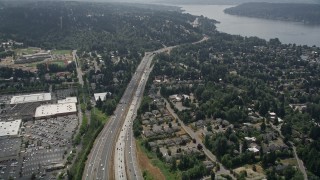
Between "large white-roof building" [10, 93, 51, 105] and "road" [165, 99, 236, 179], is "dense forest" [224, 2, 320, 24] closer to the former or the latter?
"road" [165, 99, 236, 179]

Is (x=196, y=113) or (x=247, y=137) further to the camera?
(x=196, y=113)

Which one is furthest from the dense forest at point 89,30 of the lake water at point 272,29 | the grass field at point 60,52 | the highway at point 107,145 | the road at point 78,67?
the highway at point 107,145

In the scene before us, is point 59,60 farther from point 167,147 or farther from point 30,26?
point 167,147

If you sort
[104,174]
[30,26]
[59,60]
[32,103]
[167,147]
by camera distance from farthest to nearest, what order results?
[30,26]
[59,60]
[32,103]
[167,147]
[104,174]

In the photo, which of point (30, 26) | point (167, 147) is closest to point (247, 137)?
point (167, 147)

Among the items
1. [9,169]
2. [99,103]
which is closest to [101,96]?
[99,103]

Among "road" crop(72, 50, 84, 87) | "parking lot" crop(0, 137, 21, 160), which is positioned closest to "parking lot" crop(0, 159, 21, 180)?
"parking lot" crop(0, 137, 21, 160)

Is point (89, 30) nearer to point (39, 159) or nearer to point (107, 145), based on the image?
point (107, 145)
